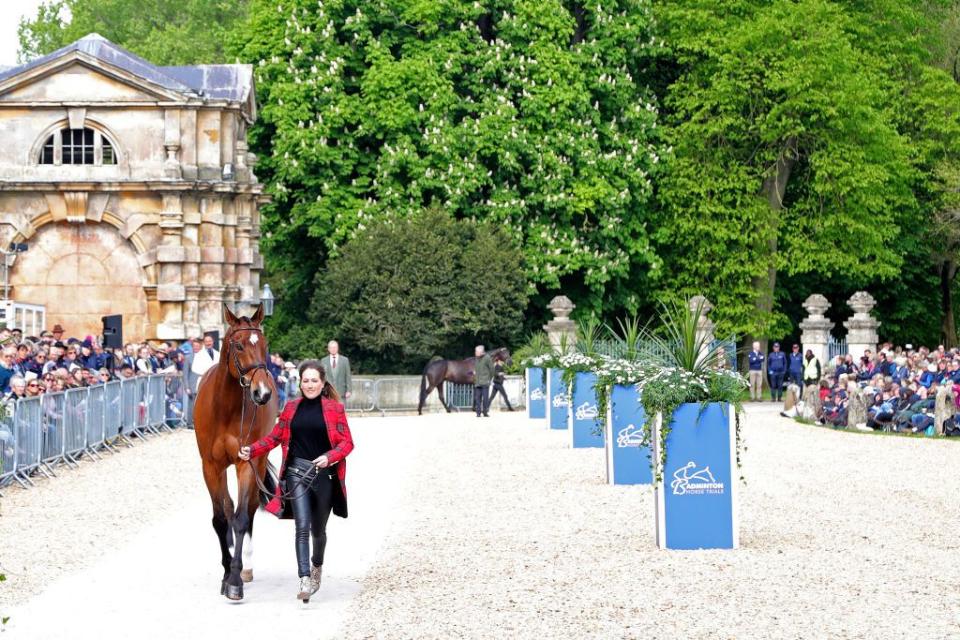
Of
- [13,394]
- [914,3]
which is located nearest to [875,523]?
[13,394]

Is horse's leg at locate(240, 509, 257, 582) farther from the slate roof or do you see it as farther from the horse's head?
the slate roof

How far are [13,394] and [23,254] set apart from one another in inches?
912

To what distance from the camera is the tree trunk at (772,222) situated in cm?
5394

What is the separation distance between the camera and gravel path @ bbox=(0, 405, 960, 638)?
39.1 feet

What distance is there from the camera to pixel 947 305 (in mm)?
61281

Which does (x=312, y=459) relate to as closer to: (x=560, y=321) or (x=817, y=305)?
(x=560, y=321)

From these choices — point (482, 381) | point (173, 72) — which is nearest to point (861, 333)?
point (482, 381)

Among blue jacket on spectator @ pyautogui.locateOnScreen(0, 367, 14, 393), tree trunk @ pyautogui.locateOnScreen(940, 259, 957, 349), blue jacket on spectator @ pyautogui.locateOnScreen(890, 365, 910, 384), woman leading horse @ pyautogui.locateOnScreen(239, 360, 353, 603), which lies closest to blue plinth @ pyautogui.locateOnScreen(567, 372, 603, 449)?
blue jacket on spectator @ pyautogui.locateOnScreen(890, 365, 910, 384)

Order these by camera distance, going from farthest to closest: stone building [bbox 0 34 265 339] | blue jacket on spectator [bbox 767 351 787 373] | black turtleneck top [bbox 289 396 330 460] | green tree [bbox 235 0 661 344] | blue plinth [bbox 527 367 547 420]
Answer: blue jacket on spectator [bbox 767 351 787 373] → green tree [bbox 235 0 661 344] → stone building [bbox 0 34 265 339] → blue plinth [bbox 527 367 547 420] → black turtleneck top [bbox 289 396 330 460]

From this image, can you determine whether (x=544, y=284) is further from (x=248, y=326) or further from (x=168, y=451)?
(x=248, y=326)

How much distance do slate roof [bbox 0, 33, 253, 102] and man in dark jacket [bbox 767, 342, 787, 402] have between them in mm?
16792

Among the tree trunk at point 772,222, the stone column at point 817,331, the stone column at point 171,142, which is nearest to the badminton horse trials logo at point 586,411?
the stone column at point 171,142

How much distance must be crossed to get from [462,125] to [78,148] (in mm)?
10885

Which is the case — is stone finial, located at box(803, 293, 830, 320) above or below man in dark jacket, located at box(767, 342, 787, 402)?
above
